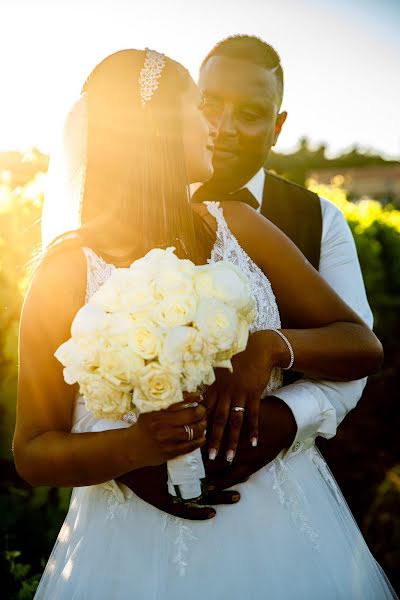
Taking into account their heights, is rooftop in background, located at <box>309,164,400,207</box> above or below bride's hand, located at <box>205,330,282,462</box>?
below

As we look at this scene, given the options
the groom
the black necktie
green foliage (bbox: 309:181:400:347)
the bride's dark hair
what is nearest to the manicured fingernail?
the bride's dark hair

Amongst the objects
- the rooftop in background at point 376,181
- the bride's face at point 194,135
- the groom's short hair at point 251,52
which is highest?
the groom's short hair at point 251,52

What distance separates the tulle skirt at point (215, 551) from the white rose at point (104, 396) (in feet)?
1.97

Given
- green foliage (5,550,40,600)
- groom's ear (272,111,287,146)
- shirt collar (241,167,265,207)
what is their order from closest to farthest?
1. green foliage (5,550,40,600)
2. shirt collar (241,167,265,207)
3. groom's ear (272,111,287,146)

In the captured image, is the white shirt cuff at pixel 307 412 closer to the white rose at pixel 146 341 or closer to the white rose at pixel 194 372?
the white rose at pixel 194 372

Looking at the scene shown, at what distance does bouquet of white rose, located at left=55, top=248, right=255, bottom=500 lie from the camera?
1720 millimetres

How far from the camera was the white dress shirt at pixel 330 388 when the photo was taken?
2.47 meters

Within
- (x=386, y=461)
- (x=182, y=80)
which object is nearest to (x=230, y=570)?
(x=182, y=80)

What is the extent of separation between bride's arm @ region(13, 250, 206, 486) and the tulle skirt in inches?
11.6

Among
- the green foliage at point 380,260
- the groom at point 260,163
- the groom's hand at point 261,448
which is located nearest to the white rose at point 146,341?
the groom's hand at point 261,448

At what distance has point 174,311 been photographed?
1.73 meters

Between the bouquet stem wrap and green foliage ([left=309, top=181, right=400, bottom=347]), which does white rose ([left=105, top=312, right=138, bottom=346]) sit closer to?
the bouquet stem wrap

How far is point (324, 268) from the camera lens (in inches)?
145

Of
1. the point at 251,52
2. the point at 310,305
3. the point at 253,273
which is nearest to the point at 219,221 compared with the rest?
the point at 253,273
